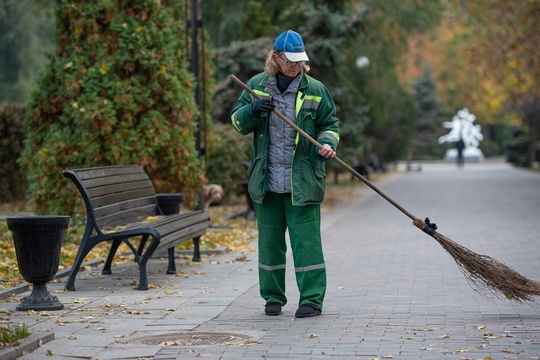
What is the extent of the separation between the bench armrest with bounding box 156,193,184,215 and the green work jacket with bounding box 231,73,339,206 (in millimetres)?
3499

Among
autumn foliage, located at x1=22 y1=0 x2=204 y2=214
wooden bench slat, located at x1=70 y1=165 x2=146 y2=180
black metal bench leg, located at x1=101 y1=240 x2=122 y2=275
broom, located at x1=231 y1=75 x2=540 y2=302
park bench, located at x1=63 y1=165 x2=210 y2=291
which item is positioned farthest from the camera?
autumn foliage, located at x1=22 y1=0 x2=204 y2=214

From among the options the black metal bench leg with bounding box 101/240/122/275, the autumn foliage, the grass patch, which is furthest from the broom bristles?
the autumn foliage

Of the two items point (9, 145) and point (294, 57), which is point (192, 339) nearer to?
point (294, 57)

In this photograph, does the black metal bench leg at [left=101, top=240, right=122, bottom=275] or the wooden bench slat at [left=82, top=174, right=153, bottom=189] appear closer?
the wooden bench slat at [left=82, top=174, right=153, bottom=189]

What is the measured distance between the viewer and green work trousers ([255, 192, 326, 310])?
735cm

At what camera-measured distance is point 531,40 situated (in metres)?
28.8

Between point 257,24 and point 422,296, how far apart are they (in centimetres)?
1444

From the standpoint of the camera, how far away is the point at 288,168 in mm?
7406

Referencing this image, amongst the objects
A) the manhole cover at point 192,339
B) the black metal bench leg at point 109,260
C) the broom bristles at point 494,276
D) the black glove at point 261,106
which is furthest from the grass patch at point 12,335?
the black metal bench leg at point 109,260

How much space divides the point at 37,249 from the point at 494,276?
10.5 feet

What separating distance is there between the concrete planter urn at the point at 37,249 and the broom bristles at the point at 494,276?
8.50 ft

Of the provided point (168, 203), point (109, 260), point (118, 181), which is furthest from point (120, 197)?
point (168, 203)

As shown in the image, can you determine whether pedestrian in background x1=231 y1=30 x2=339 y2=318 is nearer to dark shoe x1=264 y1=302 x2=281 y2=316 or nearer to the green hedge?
dark shoe x1=264 y1=302 x2=281 y2=316

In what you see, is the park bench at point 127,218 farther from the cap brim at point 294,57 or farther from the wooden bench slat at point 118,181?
the cap brim at point 294,57
